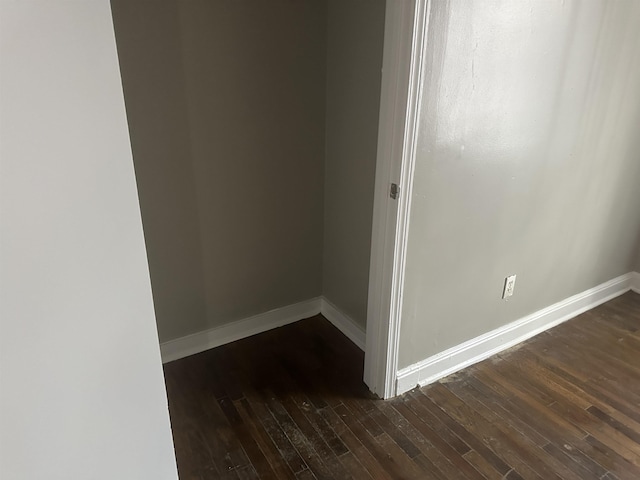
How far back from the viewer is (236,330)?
2438 mm

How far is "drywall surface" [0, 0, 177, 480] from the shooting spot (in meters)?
0.85

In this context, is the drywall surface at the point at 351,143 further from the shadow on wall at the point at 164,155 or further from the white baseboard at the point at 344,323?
the shadow on wall at the point at 164,155

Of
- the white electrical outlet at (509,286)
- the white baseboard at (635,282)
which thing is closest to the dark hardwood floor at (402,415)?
the white electrical outlet at (509,286)

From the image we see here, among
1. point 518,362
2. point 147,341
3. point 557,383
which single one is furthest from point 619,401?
point 147,341

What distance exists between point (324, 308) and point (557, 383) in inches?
47.9

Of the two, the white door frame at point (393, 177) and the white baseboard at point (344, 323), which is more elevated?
the white door frame at point (393, 177)

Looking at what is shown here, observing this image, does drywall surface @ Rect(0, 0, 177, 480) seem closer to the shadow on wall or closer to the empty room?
the empty room

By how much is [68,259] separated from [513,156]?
5.77 feet

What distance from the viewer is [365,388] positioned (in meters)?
2.11

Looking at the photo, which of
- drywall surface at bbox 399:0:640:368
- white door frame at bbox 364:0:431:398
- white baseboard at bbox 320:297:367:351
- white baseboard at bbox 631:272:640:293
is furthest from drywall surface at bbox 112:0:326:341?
white baseboard at bbox 631:272:640:293

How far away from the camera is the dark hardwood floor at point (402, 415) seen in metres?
1.72

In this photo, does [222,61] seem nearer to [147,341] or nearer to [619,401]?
[147,341]

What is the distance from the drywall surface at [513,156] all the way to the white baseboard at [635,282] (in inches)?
24.6

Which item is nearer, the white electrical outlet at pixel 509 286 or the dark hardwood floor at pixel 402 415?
the dark hardwood floor at pixel 402 415
